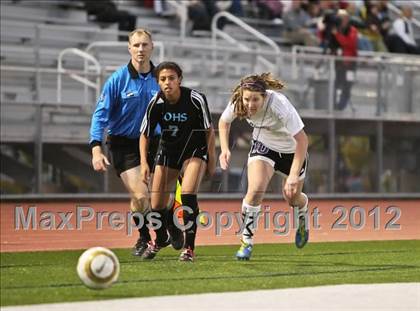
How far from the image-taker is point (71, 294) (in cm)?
895

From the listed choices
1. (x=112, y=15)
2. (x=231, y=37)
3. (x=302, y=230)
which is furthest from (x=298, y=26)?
(x=302, y=230)

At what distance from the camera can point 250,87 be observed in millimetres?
11531

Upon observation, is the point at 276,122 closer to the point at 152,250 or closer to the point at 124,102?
the point at 124,102

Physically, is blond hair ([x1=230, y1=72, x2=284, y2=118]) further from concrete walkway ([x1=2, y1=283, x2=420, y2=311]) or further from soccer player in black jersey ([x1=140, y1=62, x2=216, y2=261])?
concrete walkway ([x1=2, y1=283, x2=420, y2=311])

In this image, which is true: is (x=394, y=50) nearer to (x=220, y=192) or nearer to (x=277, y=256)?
(x=220, y=192)

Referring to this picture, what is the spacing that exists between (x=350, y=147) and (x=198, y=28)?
16.7 feet

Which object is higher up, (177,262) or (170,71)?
(170,71)

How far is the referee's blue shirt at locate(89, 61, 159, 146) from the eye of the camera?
12438mm

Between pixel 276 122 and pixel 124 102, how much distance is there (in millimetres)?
1747

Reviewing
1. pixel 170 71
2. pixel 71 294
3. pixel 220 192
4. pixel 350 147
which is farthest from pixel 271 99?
pixel 350 147

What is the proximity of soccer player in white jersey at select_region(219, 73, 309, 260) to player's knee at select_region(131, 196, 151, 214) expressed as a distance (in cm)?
110

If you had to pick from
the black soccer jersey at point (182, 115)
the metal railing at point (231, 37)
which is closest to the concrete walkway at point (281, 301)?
the black soccer jersey at point (182, 115)

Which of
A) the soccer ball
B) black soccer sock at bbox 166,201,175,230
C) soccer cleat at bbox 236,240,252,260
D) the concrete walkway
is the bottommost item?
soccer cleat at bbox 236,240,252,260

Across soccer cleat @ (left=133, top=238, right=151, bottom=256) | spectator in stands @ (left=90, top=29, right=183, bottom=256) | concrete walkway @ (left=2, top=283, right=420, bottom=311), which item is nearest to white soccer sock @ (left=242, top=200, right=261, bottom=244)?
spectator in stands @ (left=90, top=29, right=183, bottom=256)
